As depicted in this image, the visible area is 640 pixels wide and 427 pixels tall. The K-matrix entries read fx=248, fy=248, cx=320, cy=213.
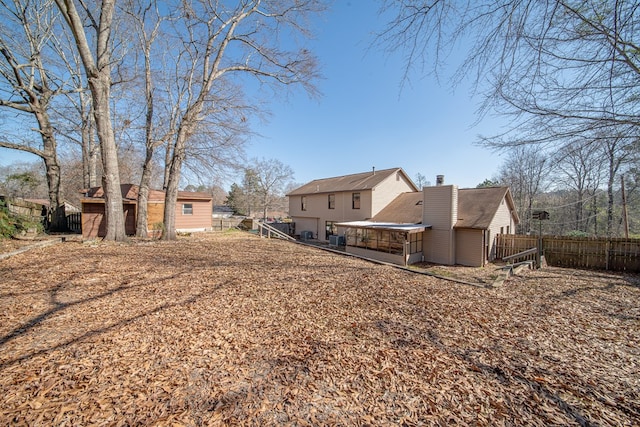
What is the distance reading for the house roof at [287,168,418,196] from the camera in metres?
19.5

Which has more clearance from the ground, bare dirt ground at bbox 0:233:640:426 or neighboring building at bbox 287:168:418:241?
neighboring building at bbox 287:168:418:241

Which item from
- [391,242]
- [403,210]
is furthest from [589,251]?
[403,210]

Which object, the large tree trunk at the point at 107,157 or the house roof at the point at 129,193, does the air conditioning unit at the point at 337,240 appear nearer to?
the house roof at the point at 129,193

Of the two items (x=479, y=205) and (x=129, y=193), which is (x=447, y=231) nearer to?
(x=479, y=205)

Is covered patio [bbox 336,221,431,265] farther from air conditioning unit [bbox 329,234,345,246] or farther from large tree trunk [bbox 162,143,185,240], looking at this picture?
large tree trunk [bbox 162,143,185,240]

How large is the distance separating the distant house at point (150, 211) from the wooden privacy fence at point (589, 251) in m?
21.3

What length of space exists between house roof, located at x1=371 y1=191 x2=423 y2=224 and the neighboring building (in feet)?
1.52

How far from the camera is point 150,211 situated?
1680 centimetres

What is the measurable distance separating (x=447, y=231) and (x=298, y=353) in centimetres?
1329

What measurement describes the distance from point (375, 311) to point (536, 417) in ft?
8.11

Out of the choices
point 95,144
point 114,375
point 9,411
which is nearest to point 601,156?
point 114,375

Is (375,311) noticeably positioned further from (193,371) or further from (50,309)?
(50,309)

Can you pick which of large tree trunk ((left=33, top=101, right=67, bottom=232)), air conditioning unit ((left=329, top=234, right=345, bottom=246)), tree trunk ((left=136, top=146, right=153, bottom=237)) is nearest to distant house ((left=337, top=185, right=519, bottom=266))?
air conditioning unit ((left=329, top=234, right=345, bottom=246))

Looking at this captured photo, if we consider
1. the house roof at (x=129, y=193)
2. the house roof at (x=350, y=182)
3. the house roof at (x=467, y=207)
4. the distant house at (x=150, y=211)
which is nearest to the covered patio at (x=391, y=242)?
the house roof at (x=467, y=207)
